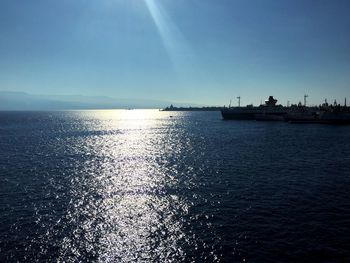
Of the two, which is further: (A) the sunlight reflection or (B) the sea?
Answer: (A) the sunlight reflection

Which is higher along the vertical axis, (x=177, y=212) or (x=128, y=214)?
(x=177, y=212)

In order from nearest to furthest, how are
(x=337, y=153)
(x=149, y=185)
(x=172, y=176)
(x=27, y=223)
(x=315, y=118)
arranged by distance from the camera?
(x=27, y=223)
(x=149, y=185)
(x=172, y=176)
(x=337, y=153)
(x=315, y=118)

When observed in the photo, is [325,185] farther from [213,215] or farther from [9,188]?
[9,188]

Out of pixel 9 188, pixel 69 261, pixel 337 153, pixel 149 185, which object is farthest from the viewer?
pixel 337 153

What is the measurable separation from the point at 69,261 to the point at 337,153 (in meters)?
64.3

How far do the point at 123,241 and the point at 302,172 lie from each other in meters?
35.1

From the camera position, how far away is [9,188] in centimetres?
4231

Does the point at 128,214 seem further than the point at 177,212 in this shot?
No

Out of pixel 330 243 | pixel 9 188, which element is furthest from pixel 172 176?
pixel 330 243

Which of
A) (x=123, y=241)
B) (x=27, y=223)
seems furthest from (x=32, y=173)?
(x=123, y=241)

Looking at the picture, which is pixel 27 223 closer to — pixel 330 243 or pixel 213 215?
pixel 213 215

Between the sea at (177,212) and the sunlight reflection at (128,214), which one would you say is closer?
the sea at (177,212)

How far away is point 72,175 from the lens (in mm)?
52000

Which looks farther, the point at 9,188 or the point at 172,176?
the point at 172,176
